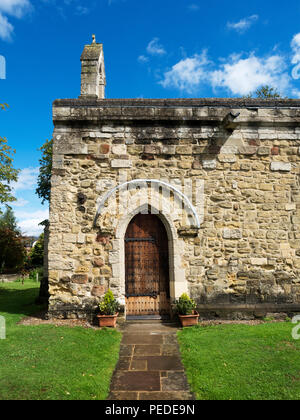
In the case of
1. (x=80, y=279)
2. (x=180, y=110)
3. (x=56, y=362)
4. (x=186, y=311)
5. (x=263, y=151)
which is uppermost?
(x=180, y=110)

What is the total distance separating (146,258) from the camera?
22.8ft

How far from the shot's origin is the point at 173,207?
6828mm

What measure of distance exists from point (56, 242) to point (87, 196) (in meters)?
1.25

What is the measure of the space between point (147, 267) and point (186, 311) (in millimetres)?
1335

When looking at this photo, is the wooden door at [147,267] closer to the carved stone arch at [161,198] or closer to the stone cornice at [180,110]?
the carved stone arch at [161,198]

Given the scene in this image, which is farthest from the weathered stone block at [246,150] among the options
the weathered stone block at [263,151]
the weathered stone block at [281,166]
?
the weathered stone block at [281,166]

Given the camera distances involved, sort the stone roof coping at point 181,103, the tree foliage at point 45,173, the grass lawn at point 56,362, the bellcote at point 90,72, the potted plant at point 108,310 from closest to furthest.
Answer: the grass lawn at point 56,362
the potted plant at point 108,310
the stone roof coping at point 181,103
the bellcote at point 90,72
the tree foliage at point 45,173

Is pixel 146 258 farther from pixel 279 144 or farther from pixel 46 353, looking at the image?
pixel 279 144

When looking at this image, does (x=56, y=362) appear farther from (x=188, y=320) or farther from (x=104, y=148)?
(x=104, y=148)

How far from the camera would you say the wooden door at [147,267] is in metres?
6.84

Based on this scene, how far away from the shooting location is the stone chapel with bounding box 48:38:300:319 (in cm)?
666

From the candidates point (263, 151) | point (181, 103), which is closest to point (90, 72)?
point (181, 103)

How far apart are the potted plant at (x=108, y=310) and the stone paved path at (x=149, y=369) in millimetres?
377
